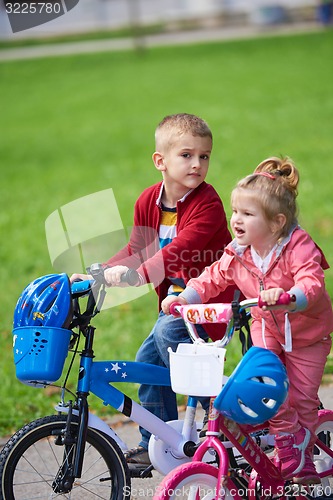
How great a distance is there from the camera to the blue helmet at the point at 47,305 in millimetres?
3598

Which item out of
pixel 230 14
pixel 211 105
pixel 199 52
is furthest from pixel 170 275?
pixel 230 14

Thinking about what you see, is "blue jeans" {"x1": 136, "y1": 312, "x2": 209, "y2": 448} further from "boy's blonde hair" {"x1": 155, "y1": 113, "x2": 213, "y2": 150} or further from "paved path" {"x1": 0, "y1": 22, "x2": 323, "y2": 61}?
"paved path" {"x1": 0, "y1": 22, "x2": 323, "y2": 61}

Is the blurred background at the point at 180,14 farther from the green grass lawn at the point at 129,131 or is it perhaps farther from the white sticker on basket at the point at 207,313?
the white sticker on basket at the point at 207,313

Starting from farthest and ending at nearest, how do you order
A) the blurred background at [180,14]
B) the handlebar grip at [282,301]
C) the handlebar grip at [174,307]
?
the blurred background at [180,14] < the handlebar grip at [174,307] < the handlebar grip at [282,301]

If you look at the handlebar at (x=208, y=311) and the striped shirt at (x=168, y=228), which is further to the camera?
the striped shirt at (x=168, y=228)

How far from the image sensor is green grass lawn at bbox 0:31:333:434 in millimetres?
9023

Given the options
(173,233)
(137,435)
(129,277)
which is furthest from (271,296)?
(137,435)

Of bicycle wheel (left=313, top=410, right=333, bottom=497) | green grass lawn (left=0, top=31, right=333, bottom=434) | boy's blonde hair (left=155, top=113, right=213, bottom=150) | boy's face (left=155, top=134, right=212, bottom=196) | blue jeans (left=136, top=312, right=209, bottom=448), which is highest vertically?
boy's blonde hair (left=155, top=113, right=213, bottom=150)

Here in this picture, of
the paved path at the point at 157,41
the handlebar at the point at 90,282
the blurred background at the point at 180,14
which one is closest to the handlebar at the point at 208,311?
the handlebar at the point at 90,282

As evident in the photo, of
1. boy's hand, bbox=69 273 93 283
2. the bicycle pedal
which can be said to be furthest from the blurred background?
the bicycle pedal

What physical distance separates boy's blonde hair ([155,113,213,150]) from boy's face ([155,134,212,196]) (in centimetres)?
2

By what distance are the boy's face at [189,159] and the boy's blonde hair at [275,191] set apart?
407 mm

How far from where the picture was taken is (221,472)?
339cm

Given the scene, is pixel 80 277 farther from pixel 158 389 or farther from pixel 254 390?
pixel 254 390
